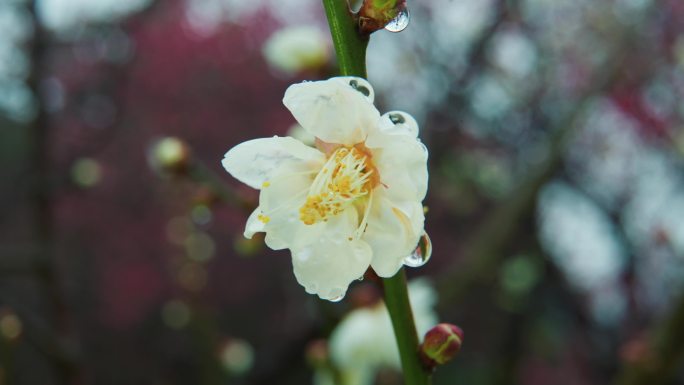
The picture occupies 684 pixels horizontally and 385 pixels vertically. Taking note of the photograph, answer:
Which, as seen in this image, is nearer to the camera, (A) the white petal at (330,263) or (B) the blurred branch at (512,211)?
(A) the white petal at (330,263)

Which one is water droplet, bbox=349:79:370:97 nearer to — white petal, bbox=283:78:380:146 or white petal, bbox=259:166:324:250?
white petal, bbox=283:78:380:146

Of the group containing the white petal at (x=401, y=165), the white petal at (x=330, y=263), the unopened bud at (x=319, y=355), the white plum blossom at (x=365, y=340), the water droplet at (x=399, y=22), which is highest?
the water droplet at (x=399, y=22)

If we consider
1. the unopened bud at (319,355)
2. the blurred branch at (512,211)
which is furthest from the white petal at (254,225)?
the blurred branch at (512,211)

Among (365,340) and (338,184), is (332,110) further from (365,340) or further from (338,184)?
(365,340)

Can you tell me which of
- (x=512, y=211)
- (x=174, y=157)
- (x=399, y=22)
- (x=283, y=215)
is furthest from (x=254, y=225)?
(x=512, y=211)

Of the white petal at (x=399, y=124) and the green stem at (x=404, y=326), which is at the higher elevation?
the white petal at (x=399, y=124)

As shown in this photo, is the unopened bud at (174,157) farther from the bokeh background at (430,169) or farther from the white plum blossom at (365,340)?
the bokeh background at (430,169)
